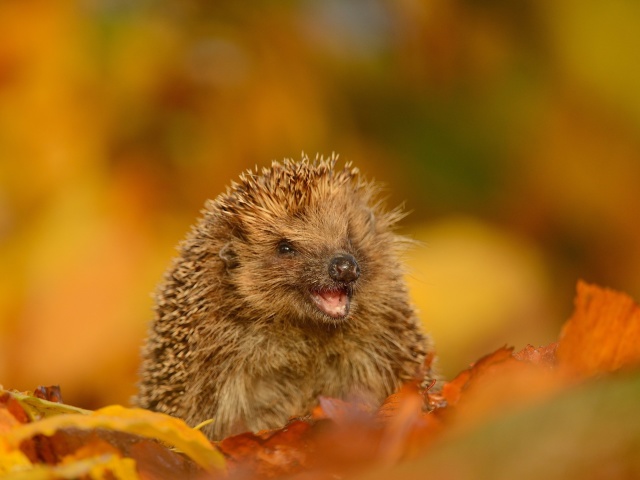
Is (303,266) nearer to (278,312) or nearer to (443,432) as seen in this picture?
(278,312)

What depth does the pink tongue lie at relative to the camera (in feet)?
5.56

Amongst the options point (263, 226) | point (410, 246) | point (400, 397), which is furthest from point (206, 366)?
point (400, 397)

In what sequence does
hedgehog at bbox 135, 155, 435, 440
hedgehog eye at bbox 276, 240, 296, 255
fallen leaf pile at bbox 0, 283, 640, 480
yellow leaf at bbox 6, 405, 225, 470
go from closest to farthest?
fallen leaf pile at bbox 0, 283, 640, 480, yellow leaf at bbox 6, 405, 225, 470, hedgehog at bbox 135, 155, 435, 440, hedgehog eye at bbox 276, 240, 296, 255

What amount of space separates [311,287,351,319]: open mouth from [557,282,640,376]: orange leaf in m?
0.86

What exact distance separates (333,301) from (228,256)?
0.76 feet

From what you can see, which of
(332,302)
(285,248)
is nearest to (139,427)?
(332,302)

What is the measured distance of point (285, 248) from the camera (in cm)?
185

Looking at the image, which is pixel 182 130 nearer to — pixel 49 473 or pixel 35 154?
pixel 35 154

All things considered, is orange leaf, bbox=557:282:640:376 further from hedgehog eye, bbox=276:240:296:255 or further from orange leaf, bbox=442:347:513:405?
hedgehog eye, bbox=276:240:296:255

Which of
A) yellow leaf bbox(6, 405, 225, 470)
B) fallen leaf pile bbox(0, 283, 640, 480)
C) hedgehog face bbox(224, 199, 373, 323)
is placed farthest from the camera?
hedgehog face bbox(224, 199, 373, 323)

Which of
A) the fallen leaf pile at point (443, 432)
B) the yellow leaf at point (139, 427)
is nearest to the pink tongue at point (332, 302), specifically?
the fallen leaf pile at point (443, 432)

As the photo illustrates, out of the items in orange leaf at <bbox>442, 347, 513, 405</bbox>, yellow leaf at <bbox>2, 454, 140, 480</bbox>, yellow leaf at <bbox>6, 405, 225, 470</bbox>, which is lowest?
yellow leaf at <bbox>2, 454, 140, 480</bbox>

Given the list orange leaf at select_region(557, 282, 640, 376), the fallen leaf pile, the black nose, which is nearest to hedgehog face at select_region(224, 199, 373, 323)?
the black nose

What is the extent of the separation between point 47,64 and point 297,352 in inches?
85.1
